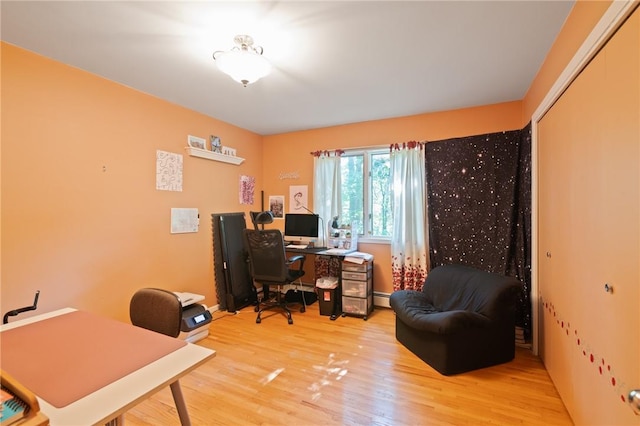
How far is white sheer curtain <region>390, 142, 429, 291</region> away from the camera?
3.34 meters

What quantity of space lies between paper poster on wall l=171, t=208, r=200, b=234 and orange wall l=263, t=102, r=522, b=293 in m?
1.36

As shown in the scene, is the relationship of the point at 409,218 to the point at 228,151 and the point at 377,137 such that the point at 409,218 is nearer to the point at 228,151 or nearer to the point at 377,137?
the point at 377,137

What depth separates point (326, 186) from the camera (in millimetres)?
3934

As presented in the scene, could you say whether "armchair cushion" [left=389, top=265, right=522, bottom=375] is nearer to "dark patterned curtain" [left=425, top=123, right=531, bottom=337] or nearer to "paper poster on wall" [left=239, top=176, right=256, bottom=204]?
"dark patterned curtain" [left=425, top=123, right=531, bottom=337]

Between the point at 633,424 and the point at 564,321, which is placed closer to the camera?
the point at 633,424

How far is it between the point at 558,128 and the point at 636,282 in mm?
1260

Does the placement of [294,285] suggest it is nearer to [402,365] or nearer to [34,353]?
[402,365]

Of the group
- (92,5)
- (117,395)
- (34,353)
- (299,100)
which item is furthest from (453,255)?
(92,5)

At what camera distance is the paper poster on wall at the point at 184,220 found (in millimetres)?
3039

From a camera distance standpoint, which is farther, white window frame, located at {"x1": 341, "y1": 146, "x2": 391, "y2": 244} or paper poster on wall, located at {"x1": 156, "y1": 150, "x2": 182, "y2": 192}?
white window frame, located at {"x1": 341, "y1": 146, "x2": 391, "y2": 244}

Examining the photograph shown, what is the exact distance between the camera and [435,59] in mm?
2160

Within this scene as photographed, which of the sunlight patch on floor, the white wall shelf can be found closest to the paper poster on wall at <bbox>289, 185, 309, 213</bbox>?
the white wall shelf

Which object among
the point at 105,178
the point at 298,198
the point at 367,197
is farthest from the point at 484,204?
the point at 105,178

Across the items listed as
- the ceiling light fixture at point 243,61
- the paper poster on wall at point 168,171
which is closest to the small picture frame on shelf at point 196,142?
the paper poster on wall at point 168,171
